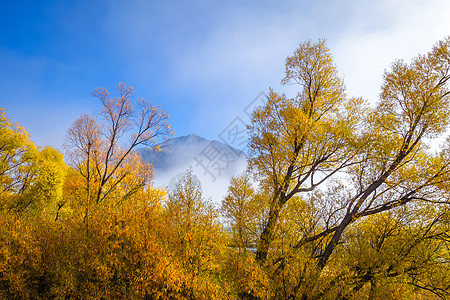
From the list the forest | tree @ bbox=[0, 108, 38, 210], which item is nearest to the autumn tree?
the forest

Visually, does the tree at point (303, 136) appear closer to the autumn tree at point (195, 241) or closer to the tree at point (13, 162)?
the autumn tree at point (195, 241)

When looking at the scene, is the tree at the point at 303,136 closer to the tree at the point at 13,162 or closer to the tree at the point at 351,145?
the tree at the point at 351,145

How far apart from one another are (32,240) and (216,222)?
36.4ft

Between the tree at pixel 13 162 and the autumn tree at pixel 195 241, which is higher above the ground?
the tree at pixel 13 162

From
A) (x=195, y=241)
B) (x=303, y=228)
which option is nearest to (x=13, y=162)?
(x=195, y=241)

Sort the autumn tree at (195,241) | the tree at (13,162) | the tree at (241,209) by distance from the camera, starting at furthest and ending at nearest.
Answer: the tree at (13,162)
the tree at (241,209)
the autumn tree at (195,241)

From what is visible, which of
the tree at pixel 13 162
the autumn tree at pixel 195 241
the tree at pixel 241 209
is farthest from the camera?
the tree at pixel 13 162

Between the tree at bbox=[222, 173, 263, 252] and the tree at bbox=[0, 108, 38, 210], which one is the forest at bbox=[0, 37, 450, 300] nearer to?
the tree at bbox=[222, 173, 263, 252]

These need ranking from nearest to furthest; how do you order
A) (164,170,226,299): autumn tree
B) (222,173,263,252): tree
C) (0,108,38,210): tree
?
(164,170,226,299): autumn tree → (222,173,263,252): tree → (0,108,38,210): tree

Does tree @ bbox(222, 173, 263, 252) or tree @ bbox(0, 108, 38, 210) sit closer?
tree @ bbox(222, 173, 263, 252)

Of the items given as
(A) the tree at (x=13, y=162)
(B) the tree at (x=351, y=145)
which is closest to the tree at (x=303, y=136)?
(B) the tree at (x=351, y=145)

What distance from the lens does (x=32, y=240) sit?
12688 mm

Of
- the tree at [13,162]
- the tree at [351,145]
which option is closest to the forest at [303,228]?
the tree at [351,145]

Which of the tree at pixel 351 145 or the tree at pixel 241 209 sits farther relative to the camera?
the tree at pixel 241 209
